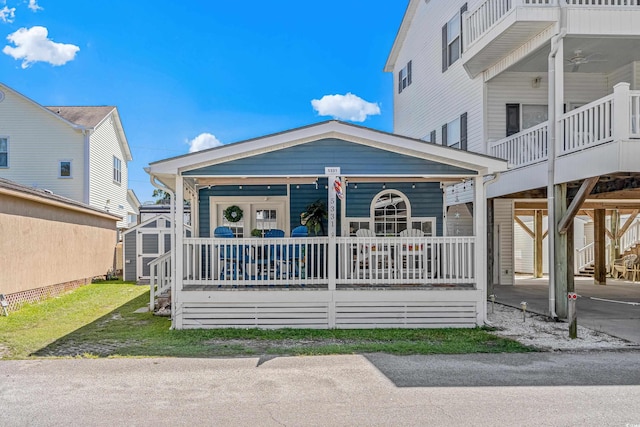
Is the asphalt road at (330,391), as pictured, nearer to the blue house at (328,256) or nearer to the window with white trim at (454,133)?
the blue house at (328,256)

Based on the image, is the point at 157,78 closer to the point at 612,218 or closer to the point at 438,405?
the point at 612,218

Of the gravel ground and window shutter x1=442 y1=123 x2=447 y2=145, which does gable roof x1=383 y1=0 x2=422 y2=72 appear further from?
the gravel ground

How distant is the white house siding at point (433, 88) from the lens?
1388 centimetres

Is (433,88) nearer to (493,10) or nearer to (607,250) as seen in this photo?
(493,10)

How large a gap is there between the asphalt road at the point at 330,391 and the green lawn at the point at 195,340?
427 mm

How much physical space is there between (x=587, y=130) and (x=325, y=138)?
506 centimetres

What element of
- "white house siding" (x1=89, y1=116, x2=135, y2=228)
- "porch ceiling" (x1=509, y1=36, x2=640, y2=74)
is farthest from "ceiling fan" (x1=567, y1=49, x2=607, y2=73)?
"white house siding" (x1=89, y1=116, x2=135, y2=228)

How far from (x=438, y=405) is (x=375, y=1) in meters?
22.0

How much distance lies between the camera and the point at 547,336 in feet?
25.8

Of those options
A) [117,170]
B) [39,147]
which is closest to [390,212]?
[39,147]

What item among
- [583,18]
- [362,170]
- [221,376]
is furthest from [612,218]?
[221,376]

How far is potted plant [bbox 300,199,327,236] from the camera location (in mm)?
11289

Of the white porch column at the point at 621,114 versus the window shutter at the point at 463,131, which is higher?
the window shutter at the point at 463,131

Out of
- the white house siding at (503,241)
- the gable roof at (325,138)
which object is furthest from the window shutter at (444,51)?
the gable roof at (325,138)
